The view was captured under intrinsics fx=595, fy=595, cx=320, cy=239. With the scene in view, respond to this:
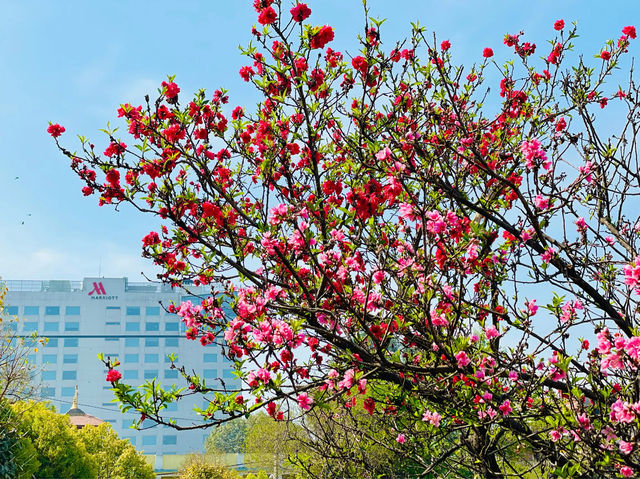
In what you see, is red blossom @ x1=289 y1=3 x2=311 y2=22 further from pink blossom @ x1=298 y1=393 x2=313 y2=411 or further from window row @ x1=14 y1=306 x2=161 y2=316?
window row @ x1=14 y1=306 x2=161 y2=316

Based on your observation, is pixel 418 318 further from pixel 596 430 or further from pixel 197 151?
pixel 197 151

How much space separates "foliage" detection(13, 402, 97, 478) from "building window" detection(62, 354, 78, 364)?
63367mm

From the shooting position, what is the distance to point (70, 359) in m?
85.2

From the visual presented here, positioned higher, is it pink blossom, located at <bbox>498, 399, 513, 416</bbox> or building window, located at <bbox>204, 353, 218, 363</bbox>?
building window, located at <bbox>204, 353, 218, 363</bbox>

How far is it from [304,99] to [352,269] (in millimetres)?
1461

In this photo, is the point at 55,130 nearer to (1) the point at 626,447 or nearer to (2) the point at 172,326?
(1) the point at 626,447

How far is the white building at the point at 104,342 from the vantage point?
8362 cm

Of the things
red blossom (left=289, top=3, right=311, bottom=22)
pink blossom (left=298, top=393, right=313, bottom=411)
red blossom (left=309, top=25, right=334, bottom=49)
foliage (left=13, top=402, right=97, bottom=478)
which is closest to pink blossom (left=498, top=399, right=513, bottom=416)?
pink blossom (left=298, top=393, right=313, bottom=411)

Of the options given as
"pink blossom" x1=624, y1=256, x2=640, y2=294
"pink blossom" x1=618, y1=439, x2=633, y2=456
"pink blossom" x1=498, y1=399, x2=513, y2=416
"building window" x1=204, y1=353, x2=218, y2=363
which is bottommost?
"pink blossom" x1=618, y1=439, x2=633, y2=456

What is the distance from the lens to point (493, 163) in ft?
18.8

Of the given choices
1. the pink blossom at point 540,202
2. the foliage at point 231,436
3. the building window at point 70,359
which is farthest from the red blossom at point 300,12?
the building window at point 70,359

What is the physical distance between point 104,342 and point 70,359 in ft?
18.3

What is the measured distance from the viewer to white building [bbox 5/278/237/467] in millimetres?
83625

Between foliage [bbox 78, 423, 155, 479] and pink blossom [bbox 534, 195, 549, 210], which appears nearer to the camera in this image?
pink blossom [bbox 534, 195, 549, 210]
